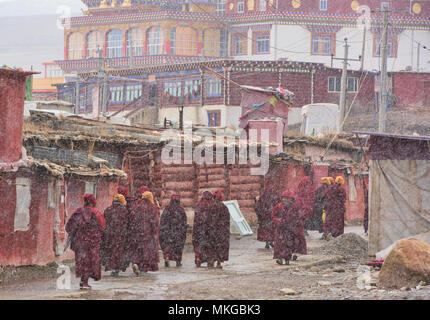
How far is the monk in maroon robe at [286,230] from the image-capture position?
16.0 m

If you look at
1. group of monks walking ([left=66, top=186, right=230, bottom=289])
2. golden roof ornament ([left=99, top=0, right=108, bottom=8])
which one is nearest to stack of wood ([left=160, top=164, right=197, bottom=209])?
group of monks walking ([left=66, top=186, right=230, bottom=289])

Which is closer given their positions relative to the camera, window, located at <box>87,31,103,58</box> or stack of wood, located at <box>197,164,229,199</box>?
stack of wood, located at <box>197,164,229,199</box>

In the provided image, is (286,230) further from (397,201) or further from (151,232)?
(151,232)

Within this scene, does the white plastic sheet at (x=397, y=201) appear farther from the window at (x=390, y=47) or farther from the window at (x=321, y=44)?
the window at (x=390, y=47)

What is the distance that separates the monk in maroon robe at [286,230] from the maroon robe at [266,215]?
3.51 meters

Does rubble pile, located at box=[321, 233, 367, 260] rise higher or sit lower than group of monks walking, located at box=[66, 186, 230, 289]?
lower

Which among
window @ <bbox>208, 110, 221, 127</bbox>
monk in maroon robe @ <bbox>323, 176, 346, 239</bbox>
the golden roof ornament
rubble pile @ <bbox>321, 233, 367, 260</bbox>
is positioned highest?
the golden roof ornament

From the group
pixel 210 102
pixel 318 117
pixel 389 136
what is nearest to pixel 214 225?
pixel 389 136

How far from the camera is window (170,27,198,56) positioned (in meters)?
57.5

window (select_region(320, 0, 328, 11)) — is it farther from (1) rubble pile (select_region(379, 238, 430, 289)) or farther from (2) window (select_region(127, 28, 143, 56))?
(1) rubble pile (select_region(379, 238, 430, 289))

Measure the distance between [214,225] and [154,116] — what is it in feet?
104

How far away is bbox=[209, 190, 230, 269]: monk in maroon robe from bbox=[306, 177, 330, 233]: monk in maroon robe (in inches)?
262
